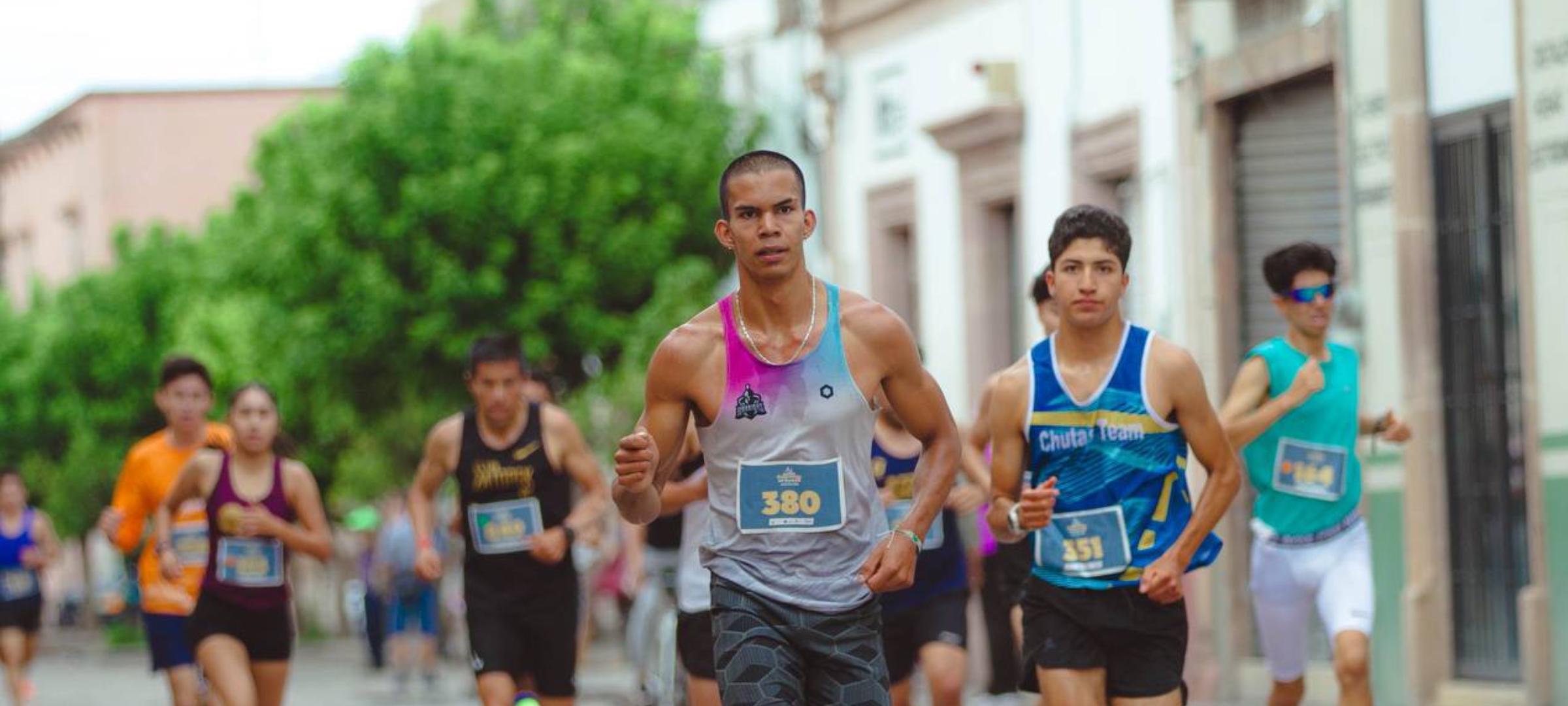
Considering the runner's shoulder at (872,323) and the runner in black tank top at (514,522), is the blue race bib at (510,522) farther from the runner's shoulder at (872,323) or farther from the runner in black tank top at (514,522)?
the runner's shoulder at (872,323)

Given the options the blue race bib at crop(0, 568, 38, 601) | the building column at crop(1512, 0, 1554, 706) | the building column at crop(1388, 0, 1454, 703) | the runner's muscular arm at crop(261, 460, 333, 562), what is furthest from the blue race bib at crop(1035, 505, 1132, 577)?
the blue race bib at crop(0, 568, 38, 601)

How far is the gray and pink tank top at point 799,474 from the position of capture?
779 centimetres

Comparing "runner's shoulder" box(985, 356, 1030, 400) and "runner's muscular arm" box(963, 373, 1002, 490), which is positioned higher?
"runner's shoulder" box(985, 356, 1030, 400)

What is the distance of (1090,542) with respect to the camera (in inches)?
350

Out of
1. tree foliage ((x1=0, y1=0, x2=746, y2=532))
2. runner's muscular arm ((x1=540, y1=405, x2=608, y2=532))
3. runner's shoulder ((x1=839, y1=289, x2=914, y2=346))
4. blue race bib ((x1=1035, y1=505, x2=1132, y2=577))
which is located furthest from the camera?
tree foliage ((x1=0, y1=0, x2=746, y2=532))

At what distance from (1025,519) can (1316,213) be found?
10604 millimetres

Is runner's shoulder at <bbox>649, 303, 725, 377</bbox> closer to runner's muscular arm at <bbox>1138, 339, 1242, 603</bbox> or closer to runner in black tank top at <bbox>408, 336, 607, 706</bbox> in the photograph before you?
runner's muscular arm at <bbox>1138, 339, 1242, 603</bbox>

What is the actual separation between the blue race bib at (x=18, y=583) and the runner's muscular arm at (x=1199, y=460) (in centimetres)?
1503

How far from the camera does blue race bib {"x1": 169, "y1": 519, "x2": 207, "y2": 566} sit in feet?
42.9

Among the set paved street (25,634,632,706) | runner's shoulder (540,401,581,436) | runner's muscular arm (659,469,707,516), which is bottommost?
paved street (25,634,632,706)

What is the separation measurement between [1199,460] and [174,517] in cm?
579

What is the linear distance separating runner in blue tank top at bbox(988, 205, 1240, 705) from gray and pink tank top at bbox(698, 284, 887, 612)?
3.41 feet

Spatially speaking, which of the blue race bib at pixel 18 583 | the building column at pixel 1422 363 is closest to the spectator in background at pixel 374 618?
the blue race bib at pixel 18 583

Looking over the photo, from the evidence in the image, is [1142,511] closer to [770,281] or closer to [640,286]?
[770,281]
